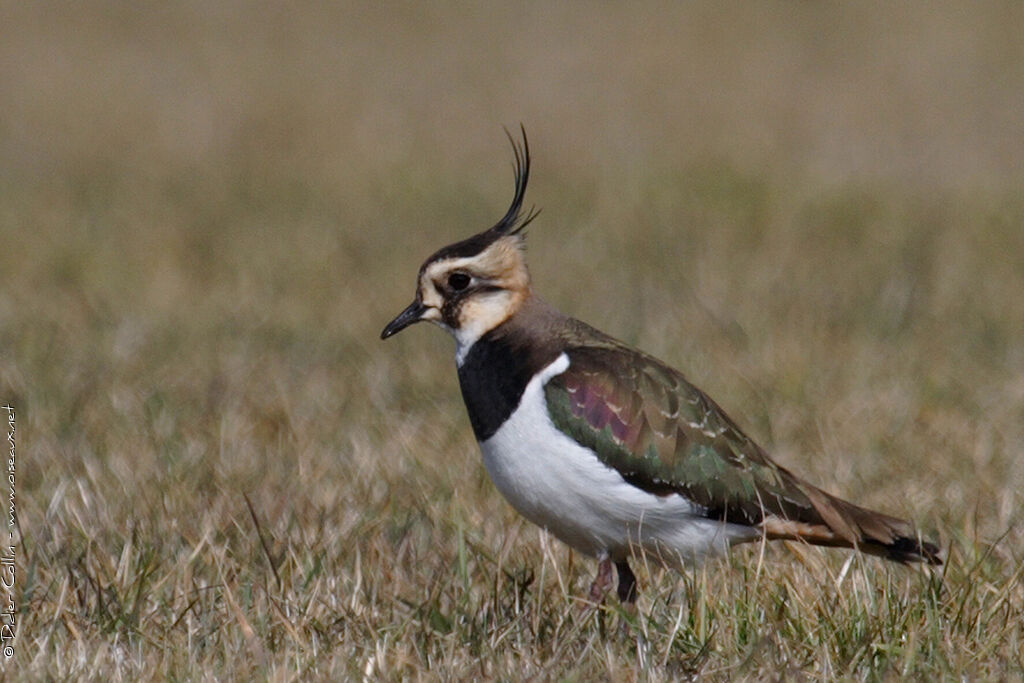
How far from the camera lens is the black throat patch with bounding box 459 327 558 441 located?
14.0 feet

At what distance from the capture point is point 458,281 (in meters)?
4.64

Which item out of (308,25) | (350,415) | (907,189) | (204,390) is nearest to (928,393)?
(350,415)

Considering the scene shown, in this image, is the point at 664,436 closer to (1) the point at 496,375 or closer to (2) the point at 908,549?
(1) the point at 496,375

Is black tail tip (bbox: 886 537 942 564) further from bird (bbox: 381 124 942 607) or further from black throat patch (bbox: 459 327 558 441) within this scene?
black throat patch (bbox: 459 327 558 441)

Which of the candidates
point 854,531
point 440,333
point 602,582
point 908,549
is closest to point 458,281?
point 602,582

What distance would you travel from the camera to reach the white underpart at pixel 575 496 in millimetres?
4160

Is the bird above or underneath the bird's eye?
underneath

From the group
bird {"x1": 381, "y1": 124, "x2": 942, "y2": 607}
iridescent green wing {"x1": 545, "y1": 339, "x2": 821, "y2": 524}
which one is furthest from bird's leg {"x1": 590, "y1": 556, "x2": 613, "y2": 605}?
iridescent green wing {"x1": 545, "y1": 339, "x2": 821, "y2": 524}

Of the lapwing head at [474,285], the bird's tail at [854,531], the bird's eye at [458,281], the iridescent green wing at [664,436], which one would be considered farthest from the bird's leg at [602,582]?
the bird's eye at [458,281]

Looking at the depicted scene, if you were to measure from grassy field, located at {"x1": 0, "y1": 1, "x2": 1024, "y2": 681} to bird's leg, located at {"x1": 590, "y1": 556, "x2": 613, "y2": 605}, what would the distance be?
4.7 inches

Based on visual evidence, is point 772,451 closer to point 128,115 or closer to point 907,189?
point 907,189

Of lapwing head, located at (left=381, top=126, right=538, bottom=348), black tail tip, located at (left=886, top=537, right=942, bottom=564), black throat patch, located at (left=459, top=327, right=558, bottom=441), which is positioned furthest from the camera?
lapwing head, located at (left=381, top=126, right=538, bottom=348)

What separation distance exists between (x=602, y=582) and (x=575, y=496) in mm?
279

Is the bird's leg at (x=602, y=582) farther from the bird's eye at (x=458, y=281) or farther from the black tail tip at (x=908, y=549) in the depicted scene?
the bird's eye at (x=458, y=281)
